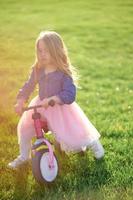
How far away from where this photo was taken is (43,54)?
6.31 m

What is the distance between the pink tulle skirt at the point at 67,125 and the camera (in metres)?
6.40

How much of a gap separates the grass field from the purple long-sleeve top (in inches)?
32.3

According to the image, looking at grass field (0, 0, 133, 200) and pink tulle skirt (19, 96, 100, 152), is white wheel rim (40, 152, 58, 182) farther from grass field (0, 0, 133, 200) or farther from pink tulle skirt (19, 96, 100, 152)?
pink tulle skirt (19, 96, 100, 152)

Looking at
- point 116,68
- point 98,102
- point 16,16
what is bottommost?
point 16,16

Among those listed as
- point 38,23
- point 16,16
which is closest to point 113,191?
point 38,23

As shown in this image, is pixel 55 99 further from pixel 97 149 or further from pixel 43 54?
pixel 97 149

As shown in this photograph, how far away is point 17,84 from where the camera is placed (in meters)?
11.0

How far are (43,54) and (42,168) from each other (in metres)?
1.22

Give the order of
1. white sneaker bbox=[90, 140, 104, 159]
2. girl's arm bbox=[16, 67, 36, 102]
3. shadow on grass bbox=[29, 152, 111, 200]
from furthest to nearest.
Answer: white sneaker bbox=[90, 140, 104, 159], girl's arm bbox=[16, 67, 36, 102], shadow on grass bbox=[29, 152, 111, 200]

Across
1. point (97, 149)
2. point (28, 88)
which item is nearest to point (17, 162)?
point (28, 88)

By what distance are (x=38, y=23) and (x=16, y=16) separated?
1.89m

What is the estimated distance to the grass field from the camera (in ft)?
20.1

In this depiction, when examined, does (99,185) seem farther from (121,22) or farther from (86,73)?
(121,22)

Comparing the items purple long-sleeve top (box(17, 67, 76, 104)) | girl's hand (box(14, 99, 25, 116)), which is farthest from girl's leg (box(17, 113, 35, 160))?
purple long-sleeve top (box(17, 67, 76, 104))
